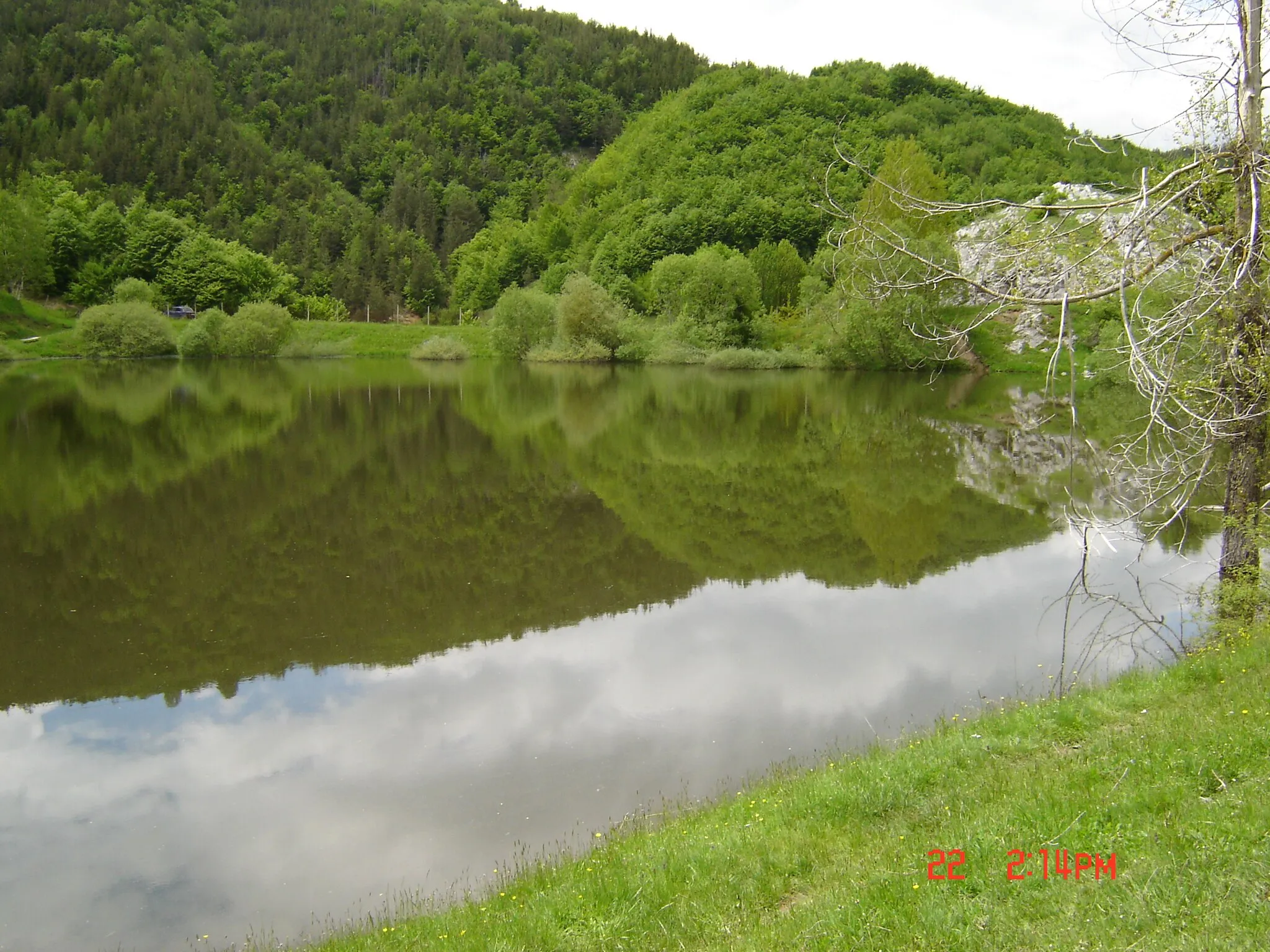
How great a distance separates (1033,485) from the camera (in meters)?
25.2

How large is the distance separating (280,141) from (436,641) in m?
193

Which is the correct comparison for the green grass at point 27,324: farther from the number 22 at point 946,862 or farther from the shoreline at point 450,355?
the number 22 at point 946,862

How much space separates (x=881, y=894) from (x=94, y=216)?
380 feet

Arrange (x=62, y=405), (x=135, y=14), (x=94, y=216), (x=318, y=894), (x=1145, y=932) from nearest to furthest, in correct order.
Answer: (x=1145, y=932) < (x=318, y=894) < (x=62, y=405) < (x=94, y=216) < (x=135, y=14)

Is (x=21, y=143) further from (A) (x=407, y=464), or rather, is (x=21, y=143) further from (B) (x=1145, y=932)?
(B) (x=1145, y=932)

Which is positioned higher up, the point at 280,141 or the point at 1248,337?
the point at 280,141

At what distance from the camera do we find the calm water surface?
26.1 ft

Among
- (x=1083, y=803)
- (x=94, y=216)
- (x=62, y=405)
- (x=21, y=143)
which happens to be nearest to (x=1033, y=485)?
(x=1083, y=803)

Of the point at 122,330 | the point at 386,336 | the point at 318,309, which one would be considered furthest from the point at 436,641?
the point at 318,309

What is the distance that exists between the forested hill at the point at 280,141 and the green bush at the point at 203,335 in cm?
2143

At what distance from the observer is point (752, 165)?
372ft
